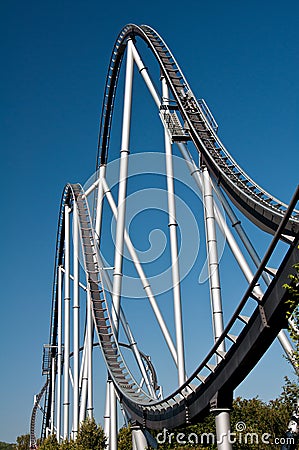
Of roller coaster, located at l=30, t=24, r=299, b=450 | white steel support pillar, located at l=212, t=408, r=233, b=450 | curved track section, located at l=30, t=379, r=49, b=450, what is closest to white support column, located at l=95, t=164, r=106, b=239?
roller coaster, located at l=30, t=24, r=299, b=450

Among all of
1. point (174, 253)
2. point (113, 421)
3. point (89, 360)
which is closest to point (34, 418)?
point (89, 360)

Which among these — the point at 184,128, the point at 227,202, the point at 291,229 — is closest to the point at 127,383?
the point at 227,202

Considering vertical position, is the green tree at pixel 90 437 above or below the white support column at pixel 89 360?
below

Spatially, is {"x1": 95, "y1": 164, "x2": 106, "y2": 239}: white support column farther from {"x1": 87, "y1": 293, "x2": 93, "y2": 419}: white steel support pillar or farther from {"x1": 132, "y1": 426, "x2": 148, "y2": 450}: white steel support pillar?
{"x1": 132, "y1": 426, "x2": 148, "y2": 450}: white steel support pillar

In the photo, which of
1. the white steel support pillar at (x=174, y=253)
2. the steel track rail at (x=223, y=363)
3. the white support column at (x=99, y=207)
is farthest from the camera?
the white support column at (x=99, y=207)

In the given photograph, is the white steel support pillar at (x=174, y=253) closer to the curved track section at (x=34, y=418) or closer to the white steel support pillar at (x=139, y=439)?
the white steel support pillar at (x=139, y=439)

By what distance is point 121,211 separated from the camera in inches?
578

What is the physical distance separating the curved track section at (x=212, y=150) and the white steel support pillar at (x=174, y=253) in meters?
0.56

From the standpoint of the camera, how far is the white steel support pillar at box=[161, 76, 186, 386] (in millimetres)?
10633

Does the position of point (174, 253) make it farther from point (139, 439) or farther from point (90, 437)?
point (90, 437)

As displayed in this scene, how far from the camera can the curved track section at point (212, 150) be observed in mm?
8984

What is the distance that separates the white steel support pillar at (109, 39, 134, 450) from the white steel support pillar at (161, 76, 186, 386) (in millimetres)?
2302

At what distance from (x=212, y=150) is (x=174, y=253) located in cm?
217

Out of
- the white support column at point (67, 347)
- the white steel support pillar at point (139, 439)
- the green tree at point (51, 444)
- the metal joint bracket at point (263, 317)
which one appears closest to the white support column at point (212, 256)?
the metal joint bracket at point (263, 317)
